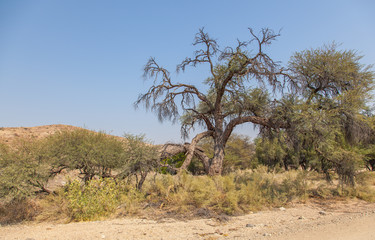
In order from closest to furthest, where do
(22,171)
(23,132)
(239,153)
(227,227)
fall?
1. (227,227)
2. (22,171)
3. (239,153)
4. (23,132)

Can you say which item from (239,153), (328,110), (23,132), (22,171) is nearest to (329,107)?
(328,110)

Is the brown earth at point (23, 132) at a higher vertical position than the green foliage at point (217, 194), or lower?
higher

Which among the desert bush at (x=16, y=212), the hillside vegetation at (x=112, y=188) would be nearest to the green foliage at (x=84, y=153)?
the hillside vegetation at (x=112, y=188)

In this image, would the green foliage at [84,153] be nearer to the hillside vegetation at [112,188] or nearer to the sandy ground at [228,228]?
the hillside vegetation at [112,188]

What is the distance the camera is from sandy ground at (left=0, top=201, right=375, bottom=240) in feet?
19.2

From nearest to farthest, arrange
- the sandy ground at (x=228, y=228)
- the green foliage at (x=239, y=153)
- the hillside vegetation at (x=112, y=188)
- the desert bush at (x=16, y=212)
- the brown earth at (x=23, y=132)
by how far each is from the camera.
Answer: the sandy ground at (x=228, y=228) → the hillside vegetation at (x=112, y=188) → the desert bush at (x=16, y=212) → the green foliage at (x=239, y=153) → the brown earth at (x=23, y=132)

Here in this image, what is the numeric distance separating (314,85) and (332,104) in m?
1.82

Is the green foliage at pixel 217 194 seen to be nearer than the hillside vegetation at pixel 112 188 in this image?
No

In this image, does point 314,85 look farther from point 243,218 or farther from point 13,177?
point 13,177

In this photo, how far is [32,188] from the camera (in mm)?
9195

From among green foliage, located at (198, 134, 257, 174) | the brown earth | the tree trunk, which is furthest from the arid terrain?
the brown earth

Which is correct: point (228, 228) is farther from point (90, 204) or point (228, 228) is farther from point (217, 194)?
point (90, 204)

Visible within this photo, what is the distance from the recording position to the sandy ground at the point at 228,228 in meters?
5.85

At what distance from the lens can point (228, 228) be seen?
6.86 m
